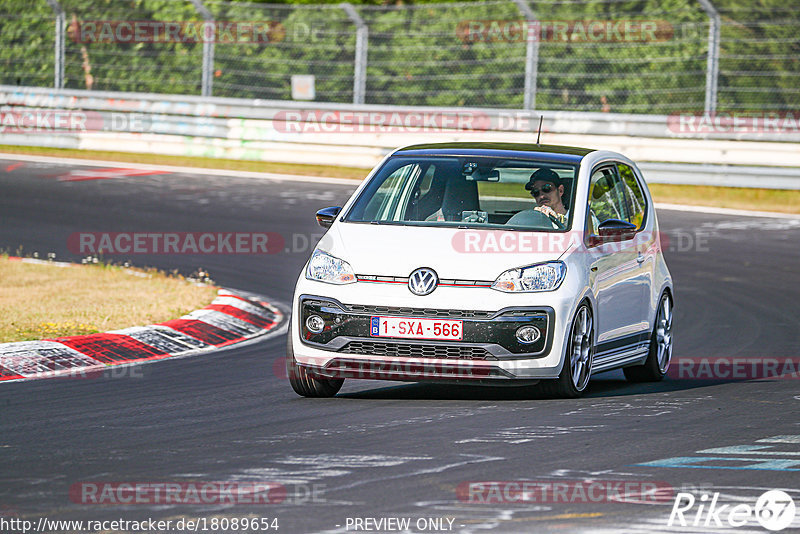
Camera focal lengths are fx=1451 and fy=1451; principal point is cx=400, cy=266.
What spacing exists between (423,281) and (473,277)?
0.28 m

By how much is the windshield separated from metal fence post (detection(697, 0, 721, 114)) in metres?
12.9

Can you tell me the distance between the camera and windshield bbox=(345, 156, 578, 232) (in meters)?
9.02

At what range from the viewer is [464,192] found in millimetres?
9227

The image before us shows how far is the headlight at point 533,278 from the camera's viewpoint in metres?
8.12

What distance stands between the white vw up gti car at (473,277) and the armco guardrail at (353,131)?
11962mm

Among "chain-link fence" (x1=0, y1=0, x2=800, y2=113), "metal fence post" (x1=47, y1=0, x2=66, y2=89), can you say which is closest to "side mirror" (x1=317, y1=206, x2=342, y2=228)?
"chain-link fence" (x1=0, y1=0, x2=800, y2=113)

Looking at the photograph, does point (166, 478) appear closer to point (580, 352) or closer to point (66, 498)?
point (66, 498)

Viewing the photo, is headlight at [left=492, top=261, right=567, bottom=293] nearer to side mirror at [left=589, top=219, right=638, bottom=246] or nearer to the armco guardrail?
side mirror at [left=589, top=219, right=638, bottom=246]

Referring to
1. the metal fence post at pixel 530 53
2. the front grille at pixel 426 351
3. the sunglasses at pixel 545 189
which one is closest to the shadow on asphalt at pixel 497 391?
the front grille at pixel 426 351

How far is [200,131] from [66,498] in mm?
20038

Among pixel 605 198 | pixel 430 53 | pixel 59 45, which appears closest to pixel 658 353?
pixel 605 198

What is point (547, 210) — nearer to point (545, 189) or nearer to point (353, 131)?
point (545, 189)

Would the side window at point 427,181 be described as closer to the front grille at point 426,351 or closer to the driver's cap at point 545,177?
Answer: the driver's cap at point 545,177

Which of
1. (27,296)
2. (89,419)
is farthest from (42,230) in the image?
(89,419)
